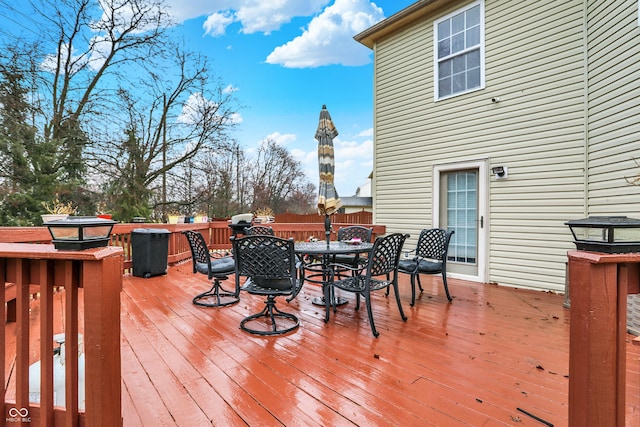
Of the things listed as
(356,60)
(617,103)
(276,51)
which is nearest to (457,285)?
(617,103)

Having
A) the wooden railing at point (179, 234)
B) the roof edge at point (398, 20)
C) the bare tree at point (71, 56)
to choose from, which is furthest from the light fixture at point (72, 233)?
the bare tree at point (71, 56)

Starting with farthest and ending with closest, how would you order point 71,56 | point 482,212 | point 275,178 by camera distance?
point 275,178
point 71,56
point 482,212

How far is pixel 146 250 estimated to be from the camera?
5.23 meters

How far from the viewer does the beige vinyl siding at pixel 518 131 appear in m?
4.36

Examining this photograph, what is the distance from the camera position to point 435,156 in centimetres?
565

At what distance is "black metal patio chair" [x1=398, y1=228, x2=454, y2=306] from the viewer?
3.83 m

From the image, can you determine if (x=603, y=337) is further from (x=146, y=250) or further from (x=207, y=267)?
(x=146, y=250)

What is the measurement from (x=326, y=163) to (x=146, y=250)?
11.4 ft

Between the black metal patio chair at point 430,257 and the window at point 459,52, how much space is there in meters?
2.81


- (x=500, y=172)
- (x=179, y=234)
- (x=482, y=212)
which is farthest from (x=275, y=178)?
(x=500, y=172)

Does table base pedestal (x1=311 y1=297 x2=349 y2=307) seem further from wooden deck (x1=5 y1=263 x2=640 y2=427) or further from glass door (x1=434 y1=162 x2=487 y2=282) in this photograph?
glass door (x1=434 y1=162 x2=487 y2=282)

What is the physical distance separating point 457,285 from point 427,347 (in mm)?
2622

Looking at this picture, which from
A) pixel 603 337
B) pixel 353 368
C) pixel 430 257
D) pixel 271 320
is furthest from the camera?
pixel 430 257

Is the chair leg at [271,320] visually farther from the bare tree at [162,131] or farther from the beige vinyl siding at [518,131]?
the bare tree at [162,131]
